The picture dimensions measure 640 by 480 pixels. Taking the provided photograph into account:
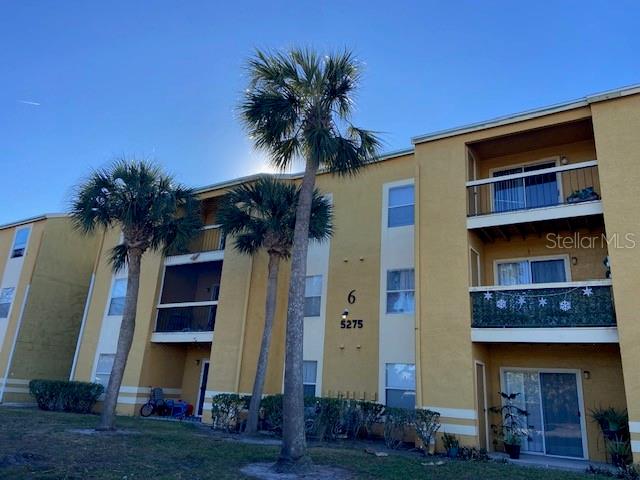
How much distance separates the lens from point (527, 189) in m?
15.2

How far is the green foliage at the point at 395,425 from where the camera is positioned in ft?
42.5

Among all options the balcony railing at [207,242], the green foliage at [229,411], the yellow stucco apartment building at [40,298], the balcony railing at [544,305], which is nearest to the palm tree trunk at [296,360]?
the balcony railing at [544,305]

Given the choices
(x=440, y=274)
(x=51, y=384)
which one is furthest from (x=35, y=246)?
(x=440, y=274)

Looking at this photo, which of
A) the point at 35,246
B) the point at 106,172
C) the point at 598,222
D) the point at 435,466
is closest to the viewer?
the point at 435,466

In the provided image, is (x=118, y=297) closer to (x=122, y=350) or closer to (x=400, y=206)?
(x=122, y=350)

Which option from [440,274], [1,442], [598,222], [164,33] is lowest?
[1,442]

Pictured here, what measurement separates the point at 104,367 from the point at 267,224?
36.9 ft

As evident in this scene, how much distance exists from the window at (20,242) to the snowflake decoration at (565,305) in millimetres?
24355

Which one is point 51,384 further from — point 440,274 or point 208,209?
point 440,274

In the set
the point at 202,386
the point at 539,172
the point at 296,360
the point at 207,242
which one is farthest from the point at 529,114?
the point at 202,386

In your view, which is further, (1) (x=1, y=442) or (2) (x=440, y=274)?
(2) (x=440, y=274)

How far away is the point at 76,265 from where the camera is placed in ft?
82.2

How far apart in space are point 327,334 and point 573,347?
7596 millimetres

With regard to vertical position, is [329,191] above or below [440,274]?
above
